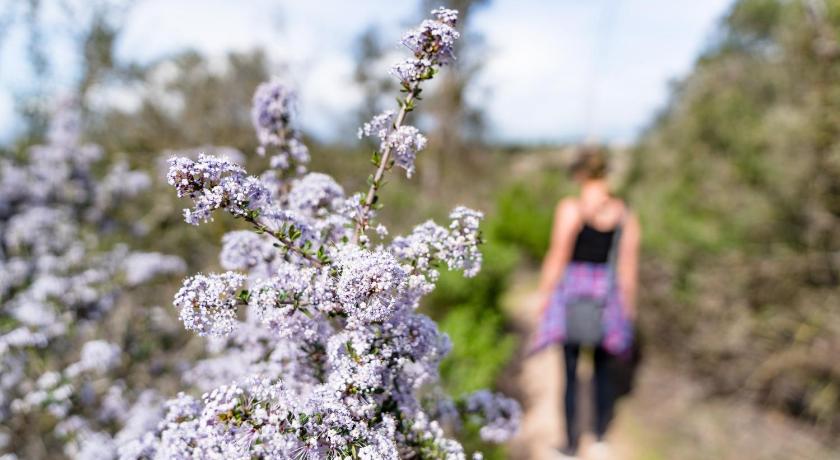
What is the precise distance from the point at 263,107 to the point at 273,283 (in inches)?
33.1

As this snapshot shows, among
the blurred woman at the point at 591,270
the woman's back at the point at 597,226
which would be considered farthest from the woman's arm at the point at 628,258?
the woman's back at the point at 597,226

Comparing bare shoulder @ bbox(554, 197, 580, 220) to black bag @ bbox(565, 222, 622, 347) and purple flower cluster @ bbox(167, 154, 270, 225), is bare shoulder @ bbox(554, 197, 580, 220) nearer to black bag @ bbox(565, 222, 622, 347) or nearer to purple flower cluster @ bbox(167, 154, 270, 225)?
black bag @ bbox(565, 222, 622, 347)

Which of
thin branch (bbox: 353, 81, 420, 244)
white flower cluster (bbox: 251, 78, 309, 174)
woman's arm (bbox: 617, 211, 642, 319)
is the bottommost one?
thin branch (bbox: 353, 81, 420, 244)

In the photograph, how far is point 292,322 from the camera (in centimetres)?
134

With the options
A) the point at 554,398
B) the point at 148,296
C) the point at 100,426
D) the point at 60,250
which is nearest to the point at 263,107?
the point at 100,426

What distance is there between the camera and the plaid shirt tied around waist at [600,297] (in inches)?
172

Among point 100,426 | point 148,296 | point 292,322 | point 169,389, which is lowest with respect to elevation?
point 292,322

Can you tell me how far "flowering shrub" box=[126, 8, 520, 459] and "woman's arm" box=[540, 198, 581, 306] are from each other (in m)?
2.96

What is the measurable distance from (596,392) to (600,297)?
101 cm

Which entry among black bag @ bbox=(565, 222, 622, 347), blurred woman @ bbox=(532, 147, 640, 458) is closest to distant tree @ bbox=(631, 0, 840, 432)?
blurred woman @ bbox=(532, 147, 640, 458)

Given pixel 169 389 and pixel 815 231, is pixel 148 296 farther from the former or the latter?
pixel 815 231

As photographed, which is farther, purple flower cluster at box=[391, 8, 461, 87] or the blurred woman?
A: the blurred woman

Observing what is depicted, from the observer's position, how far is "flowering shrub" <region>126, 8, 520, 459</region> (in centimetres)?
122

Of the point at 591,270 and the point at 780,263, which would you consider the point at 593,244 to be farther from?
the point at 780,263
